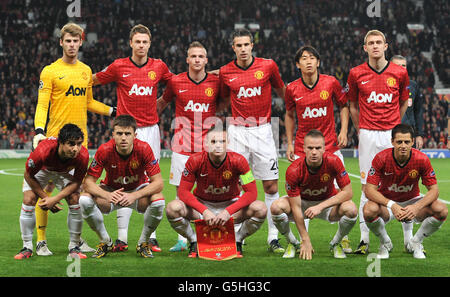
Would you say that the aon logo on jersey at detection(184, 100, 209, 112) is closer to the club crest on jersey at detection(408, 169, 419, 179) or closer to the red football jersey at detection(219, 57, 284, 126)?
the red football jersey at detection(219, 57, 284, 126)

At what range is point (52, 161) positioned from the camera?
5770 mm

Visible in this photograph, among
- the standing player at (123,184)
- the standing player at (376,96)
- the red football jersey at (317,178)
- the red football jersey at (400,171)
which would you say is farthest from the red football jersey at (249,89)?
the red football jersey at (400,171)

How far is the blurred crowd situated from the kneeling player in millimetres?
17446

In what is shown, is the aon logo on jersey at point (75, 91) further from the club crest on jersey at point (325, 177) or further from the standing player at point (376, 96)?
the standing player at point (376, 96)

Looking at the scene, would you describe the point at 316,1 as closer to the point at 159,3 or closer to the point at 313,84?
the point at 159,3

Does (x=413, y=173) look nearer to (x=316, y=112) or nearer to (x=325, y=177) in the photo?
(x=325, y=177)

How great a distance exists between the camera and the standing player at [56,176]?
5.59 meters

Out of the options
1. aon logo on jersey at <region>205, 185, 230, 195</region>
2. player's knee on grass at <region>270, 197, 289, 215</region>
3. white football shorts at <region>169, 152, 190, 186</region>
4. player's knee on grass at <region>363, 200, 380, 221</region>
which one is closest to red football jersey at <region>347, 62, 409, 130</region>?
player's knee on grass at <region>363, 200, 380, 221</region>

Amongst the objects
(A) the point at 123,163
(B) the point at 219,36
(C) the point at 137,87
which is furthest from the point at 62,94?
(B) the point at 219,36

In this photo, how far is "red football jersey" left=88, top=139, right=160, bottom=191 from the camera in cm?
585

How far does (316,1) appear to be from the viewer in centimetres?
3069

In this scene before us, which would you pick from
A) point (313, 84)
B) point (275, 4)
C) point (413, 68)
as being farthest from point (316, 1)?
point (313, 84)

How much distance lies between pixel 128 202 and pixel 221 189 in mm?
923

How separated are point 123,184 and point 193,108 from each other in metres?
1.24
